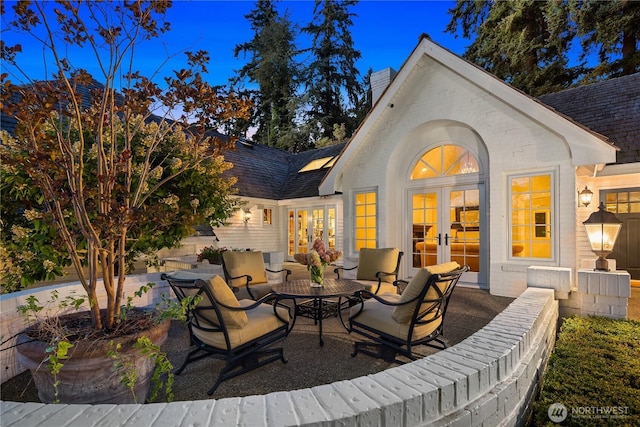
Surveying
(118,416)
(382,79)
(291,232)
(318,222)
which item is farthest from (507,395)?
(291,232)

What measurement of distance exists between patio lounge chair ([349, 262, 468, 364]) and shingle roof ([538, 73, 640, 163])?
4942mm

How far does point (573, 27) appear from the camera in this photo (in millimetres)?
13430

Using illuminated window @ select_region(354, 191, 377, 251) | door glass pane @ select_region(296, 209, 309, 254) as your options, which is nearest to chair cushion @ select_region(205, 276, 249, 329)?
illuminated window @ select_region(354, 191, 377, 251)

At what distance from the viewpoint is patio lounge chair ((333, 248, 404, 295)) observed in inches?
219

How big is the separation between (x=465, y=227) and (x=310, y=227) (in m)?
6.16

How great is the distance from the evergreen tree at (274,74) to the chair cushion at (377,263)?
17321 millimetres

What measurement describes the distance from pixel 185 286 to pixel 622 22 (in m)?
17.4

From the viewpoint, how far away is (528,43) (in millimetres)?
14359

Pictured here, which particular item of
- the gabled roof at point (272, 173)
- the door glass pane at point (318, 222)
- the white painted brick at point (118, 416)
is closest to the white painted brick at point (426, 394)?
the white painted brick at point (118, 416)

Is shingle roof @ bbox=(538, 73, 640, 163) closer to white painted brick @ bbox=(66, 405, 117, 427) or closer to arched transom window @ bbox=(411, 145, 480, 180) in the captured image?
arched transom window @ bbox=(411, 145, 480, 180)

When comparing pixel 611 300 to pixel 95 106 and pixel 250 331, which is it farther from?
pixel 95 106

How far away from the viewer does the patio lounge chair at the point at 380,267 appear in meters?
5.55

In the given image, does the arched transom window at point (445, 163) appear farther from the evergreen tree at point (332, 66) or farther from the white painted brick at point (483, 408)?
the evergreen tree at point (332, 66)

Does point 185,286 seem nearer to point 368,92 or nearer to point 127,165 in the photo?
point 127,165
